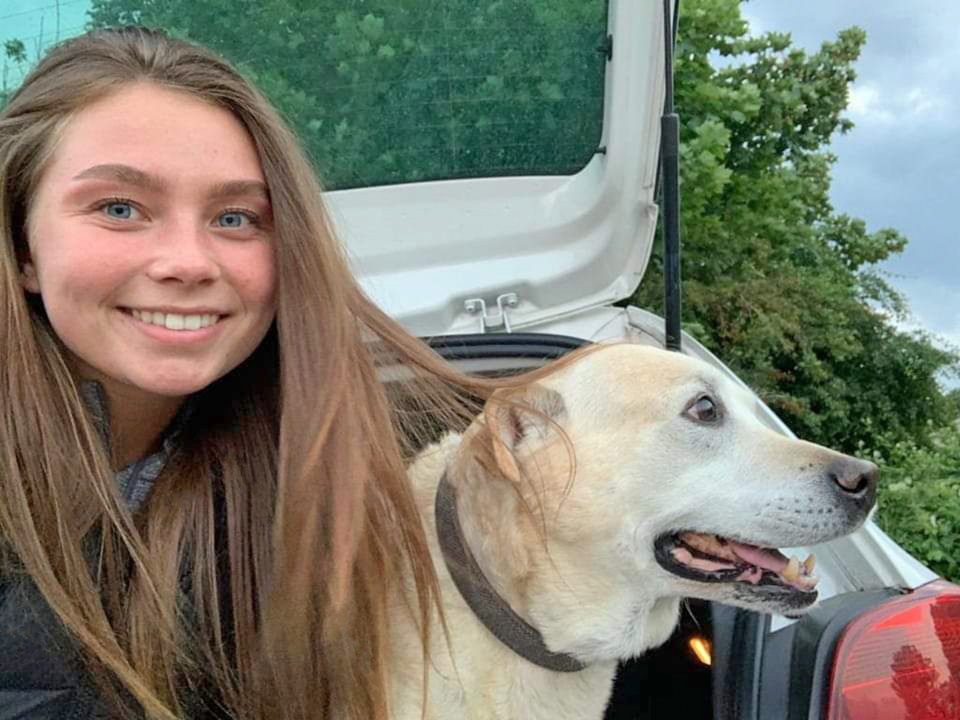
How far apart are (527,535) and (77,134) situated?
99cm

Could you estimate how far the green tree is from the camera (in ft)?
26.5

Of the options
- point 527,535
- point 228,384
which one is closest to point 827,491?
point 527,535

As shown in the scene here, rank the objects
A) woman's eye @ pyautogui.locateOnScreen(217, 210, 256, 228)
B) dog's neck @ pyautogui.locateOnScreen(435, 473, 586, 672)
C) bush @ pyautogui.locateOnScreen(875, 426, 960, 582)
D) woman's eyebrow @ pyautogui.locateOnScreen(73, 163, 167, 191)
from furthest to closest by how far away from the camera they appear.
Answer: bush @ pyautogui.locateOnScreen(875, 426, 960, 582), dog's neck @ pyautogui.locateOnScreen(435, 473, 586, 672), woman's eye @ pyautogui.locateOnScreen(217, 210, 256, 228), woman's eyebrow @ pyautogui.locateOnScreen(73, 163, 167, 191)

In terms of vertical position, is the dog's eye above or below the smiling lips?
below

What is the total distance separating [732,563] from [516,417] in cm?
49

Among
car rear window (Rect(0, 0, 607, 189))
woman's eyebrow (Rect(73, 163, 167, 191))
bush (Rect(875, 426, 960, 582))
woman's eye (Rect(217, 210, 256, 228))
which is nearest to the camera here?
woman's eyebrow (Rect(73, 163, 167, 191))

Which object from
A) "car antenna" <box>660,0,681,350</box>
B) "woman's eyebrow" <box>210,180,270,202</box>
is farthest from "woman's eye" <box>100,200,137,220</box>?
"car antenna" <box>660,0,681,350</box>

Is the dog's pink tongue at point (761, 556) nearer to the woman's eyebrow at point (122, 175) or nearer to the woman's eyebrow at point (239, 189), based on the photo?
the woman's eyebrow at point (239, 189)

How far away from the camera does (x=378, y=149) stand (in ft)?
7.43

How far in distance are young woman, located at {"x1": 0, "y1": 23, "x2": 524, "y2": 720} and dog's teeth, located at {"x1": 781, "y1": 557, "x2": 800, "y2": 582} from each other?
0.65m

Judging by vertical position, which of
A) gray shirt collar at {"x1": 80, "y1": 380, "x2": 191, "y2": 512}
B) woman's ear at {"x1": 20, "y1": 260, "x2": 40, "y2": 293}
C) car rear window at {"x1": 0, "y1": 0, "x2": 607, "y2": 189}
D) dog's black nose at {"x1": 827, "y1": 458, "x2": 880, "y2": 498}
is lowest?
dog's black nose at {"x1": 827, "y1": 458, "x2": 880, "y2": 498}

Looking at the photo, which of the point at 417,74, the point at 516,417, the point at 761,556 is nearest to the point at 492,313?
the point at 516,417

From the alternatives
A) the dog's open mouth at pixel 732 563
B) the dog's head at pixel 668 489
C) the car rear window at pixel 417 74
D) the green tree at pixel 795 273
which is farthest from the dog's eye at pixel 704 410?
the green tree at pixel 795 273

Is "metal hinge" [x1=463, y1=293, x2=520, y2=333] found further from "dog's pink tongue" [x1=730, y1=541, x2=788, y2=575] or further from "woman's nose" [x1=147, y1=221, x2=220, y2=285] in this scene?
"woman's nose" [x1=147, y1=221, x2=220, y2=285]
